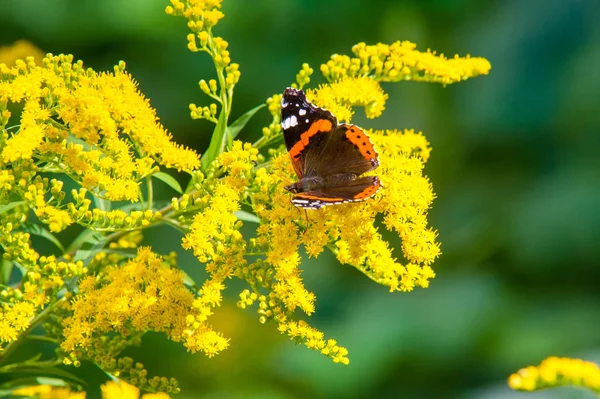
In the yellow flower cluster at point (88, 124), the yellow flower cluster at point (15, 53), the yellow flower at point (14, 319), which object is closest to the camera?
the yellow flower at point (14, 319)

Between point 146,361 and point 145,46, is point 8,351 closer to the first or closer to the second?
point 146,361

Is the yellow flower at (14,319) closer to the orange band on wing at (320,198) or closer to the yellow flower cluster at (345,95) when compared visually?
the orange band on wing at (320,198)

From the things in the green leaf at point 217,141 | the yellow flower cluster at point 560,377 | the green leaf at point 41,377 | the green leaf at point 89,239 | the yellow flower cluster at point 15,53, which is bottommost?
the green leaf at point 41,377

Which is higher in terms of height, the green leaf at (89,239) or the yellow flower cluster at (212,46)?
the yellow flower cluster at (212,46)

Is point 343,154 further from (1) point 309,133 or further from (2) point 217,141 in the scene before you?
(2) point 217,141

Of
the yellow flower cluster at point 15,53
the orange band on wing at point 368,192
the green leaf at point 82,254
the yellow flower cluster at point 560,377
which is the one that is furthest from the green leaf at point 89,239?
the yellow flower cluster at point 560,377

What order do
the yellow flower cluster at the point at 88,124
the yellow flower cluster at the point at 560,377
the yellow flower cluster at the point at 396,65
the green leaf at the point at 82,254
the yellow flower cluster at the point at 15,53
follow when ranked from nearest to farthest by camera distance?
the yellow flower cluster at the point at 560,377
the yellow flower cluster at the point at 88,124
the green leaf at the point at 82,254
the yellow flower cluster at the point at 396,65
the yellow flower cluster at the point at 15,53

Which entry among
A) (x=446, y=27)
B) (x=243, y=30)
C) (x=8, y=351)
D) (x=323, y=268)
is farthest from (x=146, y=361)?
(x=446, y=27)

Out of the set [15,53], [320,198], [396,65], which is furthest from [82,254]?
[15,53]
